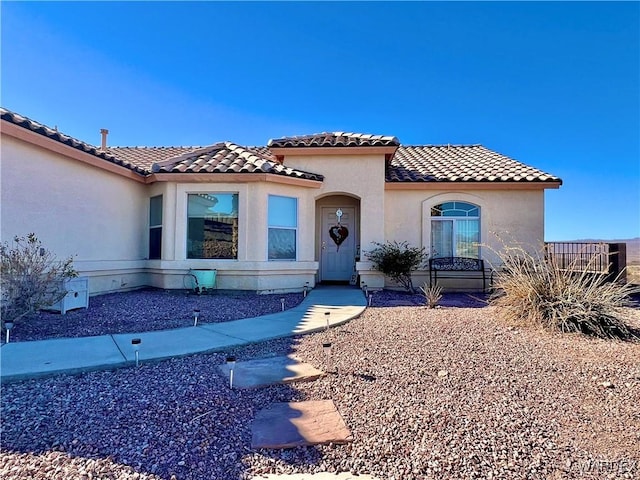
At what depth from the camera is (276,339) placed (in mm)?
5730

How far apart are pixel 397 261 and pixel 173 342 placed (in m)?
7.19

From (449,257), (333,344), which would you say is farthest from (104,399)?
(449,257)

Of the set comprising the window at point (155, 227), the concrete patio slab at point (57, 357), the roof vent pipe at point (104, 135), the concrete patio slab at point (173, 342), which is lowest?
the concrete patio slab at point (173, 342)

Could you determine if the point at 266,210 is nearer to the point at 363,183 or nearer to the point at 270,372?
the point at 363,183

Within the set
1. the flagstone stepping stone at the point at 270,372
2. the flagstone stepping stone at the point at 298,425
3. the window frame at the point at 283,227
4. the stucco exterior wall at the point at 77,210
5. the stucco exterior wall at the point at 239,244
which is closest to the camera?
the flagstone stepping stone at the point at 298,425

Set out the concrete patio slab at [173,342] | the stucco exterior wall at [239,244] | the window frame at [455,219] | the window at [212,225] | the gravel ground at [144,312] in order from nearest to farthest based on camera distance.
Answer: the concrete patio slab at [173,342] → the gravel ground at [144,312] → the stucco exterior wall at [239,244] → the window at [212,225] → the window frame at [455,219]

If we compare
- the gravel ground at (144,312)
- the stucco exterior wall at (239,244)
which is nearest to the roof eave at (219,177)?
the stucco exterior wall at (239,244)

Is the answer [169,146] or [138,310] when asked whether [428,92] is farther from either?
[138,310]

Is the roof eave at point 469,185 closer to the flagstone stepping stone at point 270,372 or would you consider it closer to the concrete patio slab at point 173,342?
the concrete patio slab at point 173,342

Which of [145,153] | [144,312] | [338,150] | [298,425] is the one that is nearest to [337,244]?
[338,150]

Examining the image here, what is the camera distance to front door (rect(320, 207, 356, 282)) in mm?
13133

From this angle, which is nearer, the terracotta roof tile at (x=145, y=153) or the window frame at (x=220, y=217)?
the window frame at (x=220, y=217)

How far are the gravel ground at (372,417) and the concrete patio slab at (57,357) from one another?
0.66 feet

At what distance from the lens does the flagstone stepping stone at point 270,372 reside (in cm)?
398
